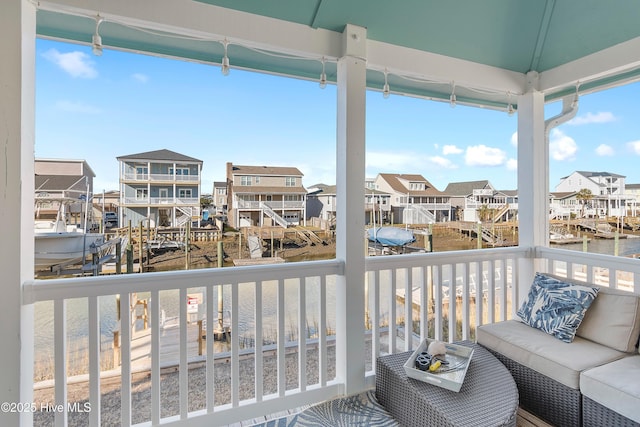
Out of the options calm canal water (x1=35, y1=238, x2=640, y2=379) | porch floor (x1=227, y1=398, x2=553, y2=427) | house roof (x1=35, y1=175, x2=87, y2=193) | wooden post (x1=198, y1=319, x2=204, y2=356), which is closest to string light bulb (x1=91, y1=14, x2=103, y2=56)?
house roof (x1=35, y1=175, x2=87, y2=193)

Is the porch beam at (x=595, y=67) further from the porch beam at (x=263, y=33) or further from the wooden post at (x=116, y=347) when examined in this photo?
the wooden post at (x=116, y=347)

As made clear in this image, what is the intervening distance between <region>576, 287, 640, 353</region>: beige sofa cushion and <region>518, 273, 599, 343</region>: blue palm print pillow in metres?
0.06

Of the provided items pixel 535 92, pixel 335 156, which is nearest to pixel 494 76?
pixel 535 92

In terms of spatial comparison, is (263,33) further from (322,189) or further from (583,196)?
(583,196)

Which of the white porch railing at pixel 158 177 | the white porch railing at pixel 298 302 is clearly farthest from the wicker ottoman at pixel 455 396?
the white porch railing at pixel 158 177

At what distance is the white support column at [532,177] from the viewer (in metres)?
2.75

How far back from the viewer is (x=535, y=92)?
2.75 meters

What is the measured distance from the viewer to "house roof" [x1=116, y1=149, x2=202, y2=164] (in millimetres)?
1771

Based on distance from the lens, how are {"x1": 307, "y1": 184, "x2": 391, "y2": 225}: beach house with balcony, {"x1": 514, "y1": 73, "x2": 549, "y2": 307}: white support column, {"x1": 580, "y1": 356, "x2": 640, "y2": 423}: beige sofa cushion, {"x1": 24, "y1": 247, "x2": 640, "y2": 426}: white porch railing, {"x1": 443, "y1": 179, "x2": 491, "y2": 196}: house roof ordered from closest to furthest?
1. {"x1": 580, "y1": 356, "x2": 640, "y2": 423}: beige sofa cushion
2. {"x1": 24, "y1": 247, "x2": 640, "y2": 426}: white porch railing
3. {"x1": 307, "y1": 184, "x2": 391, "y2": 225}: beach house with balcony
4. {"x1": 443, "y1": 179, "x2": 491, "y2": 196}: house roof
5. {"x1": 514, "y1": 73, "x2": 549, "y2": 307}: white support column

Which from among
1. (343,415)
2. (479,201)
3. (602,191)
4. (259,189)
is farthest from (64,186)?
(602,191)

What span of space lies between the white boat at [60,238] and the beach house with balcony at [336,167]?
14 centimetres

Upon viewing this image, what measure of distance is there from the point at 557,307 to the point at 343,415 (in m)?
1.54

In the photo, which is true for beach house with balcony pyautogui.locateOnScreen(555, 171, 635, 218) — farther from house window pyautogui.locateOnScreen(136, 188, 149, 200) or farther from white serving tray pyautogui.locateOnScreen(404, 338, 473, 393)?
house window pyautogui.locateOnScreen(136, 188, 149, 200)

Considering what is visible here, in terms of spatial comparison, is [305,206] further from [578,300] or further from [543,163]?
[543,163]
